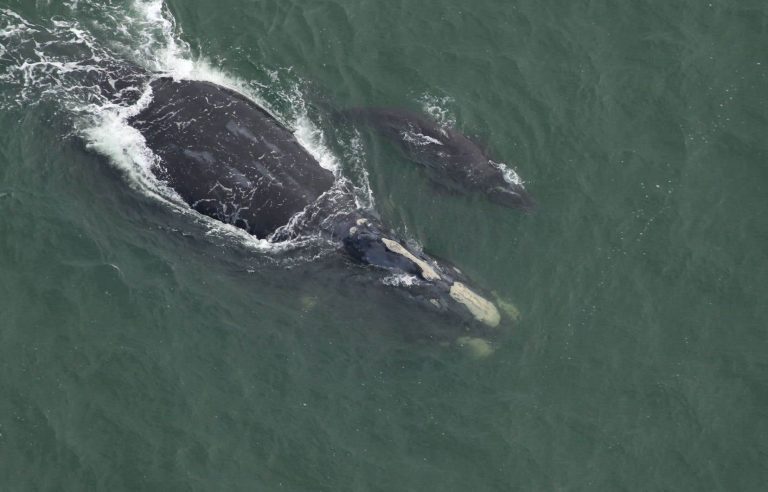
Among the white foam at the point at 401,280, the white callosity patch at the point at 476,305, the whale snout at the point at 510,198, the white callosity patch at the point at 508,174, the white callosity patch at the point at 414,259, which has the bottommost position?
the white foam at the point at 401,280

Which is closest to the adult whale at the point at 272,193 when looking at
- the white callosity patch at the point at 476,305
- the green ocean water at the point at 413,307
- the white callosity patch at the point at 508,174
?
the white callosity patch at the point at 476,305

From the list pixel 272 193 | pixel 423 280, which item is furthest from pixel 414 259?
pixel 272 193

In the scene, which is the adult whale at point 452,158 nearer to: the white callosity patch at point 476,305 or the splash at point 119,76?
the splash at point 119,76

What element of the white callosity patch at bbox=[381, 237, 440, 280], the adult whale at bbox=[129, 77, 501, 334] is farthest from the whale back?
the white callosity patch at bbox=[381, 237, 440, 280]

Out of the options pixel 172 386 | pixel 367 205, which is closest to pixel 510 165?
pixel 367 205

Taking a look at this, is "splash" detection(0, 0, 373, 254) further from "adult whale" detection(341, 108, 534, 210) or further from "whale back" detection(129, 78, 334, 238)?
"adult whale" detection(341, 108, 534, 210)

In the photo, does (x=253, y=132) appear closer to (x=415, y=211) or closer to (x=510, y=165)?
(x=415, y=211)

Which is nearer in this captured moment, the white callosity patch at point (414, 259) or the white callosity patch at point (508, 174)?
the white callosity patch at point (414, 259)

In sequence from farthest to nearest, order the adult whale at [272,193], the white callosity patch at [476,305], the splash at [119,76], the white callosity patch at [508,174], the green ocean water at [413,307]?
the white callosity patch at [508,174], the splash at [119,76], the adult whale at [272,193], the white callosity patch at [476,305], the green ocean water at [413,307]
